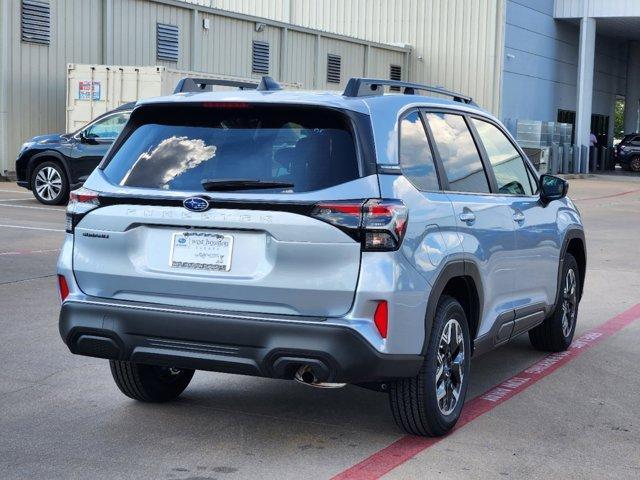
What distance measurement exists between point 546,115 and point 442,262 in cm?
3939

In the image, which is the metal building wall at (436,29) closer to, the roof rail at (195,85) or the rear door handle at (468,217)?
the roof rail at (195,85)

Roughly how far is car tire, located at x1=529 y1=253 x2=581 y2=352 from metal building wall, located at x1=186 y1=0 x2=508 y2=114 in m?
31.8

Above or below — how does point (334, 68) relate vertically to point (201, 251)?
above

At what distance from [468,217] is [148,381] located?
1.95 m

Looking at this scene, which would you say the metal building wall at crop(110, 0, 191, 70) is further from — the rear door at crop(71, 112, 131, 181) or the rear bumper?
the rear bumper

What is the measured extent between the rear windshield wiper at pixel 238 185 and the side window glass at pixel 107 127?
14229mm

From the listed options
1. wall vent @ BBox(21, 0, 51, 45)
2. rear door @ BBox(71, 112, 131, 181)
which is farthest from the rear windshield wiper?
wall vent @ BBox(21, 0, 51, 45)

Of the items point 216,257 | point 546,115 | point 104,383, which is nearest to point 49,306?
point 104,383

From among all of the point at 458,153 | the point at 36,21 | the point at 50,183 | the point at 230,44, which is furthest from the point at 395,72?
the point at 458,153

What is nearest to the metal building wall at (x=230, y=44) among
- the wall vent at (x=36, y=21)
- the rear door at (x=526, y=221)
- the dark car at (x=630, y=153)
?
the wall vent at (x=36, y=21)

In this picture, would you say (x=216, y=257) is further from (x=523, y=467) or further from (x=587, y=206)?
(x=587, y=206)

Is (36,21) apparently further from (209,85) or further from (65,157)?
(209,85)

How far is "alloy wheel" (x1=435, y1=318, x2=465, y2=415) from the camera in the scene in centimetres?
563

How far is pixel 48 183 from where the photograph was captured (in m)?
19.3
